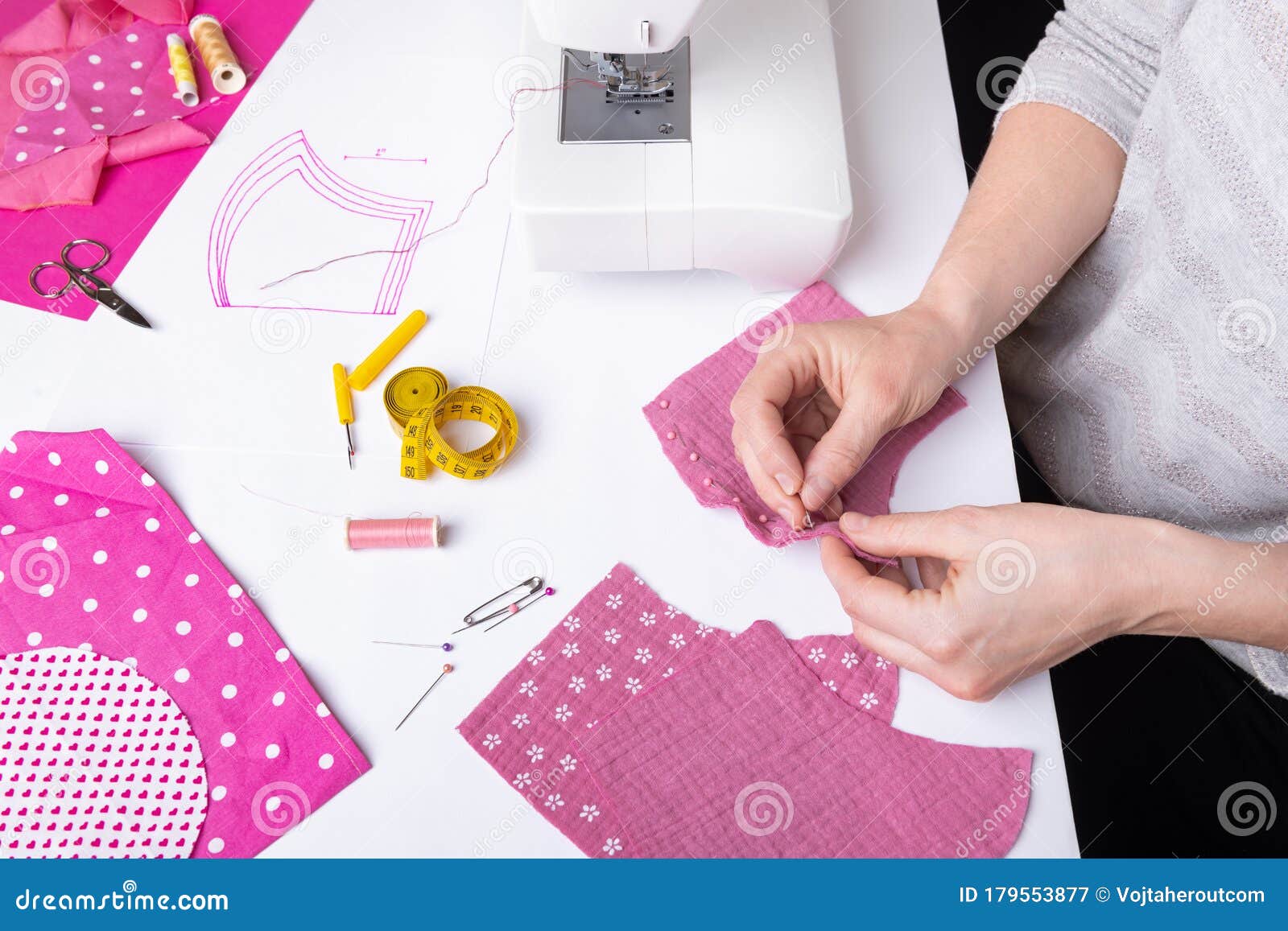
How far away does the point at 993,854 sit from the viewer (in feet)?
3.78

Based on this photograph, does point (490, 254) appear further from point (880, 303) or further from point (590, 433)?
point (880, 303)

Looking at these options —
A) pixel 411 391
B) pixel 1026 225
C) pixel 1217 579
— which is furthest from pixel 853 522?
pixel 411 391

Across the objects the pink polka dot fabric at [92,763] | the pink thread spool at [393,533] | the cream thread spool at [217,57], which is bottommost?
the pink polka dot fabric at [92,763]

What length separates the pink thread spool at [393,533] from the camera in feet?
4.32

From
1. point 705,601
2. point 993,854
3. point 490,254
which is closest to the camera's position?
point 993,854

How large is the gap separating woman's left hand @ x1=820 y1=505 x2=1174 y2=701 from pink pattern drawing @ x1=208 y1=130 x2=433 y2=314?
0.87 metres

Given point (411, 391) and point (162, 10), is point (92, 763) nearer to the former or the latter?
point (411, 391)

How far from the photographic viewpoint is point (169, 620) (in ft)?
4.27

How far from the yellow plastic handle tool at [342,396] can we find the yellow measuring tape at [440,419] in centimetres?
6

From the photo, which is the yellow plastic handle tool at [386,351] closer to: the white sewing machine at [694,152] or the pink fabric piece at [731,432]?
the white sewing machine at [694,152]

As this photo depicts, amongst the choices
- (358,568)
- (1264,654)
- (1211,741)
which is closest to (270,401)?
(358,568)

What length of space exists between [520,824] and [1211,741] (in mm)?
1227

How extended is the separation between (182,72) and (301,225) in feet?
1.60

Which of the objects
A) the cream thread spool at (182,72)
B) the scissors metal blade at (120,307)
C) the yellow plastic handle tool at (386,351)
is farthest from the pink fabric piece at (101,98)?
the yellow plastic handle tool at (386,351)
